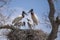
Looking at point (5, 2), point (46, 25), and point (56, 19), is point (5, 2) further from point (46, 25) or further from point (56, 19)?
point (56, 19)

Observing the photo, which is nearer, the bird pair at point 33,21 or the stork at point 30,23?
the bird pair at point 33,21

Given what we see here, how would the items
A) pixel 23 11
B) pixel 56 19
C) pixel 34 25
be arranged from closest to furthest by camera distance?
pixel 56 19, pixel 34 25, pixel 23 11

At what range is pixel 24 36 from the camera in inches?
212

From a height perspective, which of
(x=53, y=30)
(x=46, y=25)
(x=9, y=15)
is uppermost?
(x=9, y=15)

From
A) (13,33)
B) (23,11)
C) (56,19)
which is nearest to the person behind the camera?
(56,19)

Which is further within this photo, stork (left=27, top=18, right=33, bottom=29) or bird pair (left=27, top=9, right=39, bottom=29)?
stork (left=27, top=18, right=33, bottom=29)

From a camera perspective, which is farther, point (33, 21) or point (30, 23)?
point (30, 23)

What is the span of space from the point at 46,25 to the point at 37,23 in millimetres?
228

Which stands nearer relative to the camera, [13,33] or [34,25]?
[13,33]

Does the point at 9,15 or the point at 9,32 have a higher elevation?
the point at 9,15

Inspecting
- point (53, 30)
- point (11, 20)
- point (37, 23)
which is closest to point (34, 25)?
point (37, 23)

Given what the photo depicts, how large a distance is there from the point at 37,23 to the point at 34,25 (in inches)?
6.6

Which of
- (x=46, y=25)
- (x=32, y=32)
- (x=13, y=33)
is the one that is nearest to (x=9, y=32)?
(x=13, y=33)

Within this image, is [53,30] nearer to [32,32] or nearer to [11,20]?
[32,32]
